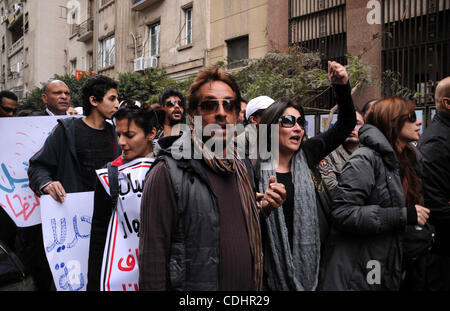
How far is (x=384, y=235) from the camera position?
220cm

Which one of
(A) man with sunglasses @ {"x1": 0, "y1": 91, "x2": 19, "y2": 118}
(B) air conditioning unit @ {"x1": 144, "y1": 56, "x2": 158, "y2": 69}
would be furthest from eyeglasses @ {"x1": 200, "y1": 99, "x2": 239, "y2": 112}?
(B) air conditioning unit @ {"x1": 144, "y1": 56, "x2": 158, "y2": 69}

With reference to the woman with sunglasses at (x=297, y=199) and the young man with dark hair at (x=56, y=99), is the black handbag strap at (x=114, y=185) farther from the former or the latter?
the young man with dark hair at (x=56, y=99)

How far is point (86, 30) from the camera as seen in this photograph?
2194cm

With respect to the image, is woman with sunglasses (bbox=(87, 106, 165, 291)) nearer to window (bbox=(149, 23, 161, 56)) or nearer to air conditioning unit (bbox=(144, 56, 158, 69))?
air conditioning unit (bbox=(144, 56, 158, 69))

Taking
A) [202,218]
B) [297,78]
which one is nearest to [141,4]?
[297,78]

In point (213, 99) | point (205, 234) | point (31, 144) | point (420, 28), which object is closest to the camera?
point (205, 234)

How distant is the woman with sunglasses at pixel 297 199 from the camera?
86.6 inches

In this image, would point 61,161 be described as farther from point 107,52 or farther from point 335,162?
point 107,52

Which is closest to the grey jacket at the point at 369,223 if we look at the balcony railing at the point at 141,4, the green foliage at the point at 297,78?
the green foliage at the point at 297,78

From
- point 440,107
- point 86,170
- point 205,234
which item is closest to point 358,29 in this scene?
point 440,107

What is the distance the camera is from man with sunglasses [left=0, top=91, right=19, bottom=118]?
4.55 m

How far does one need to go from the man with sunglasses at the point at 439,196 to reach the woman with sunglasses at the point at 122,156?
200 cm
